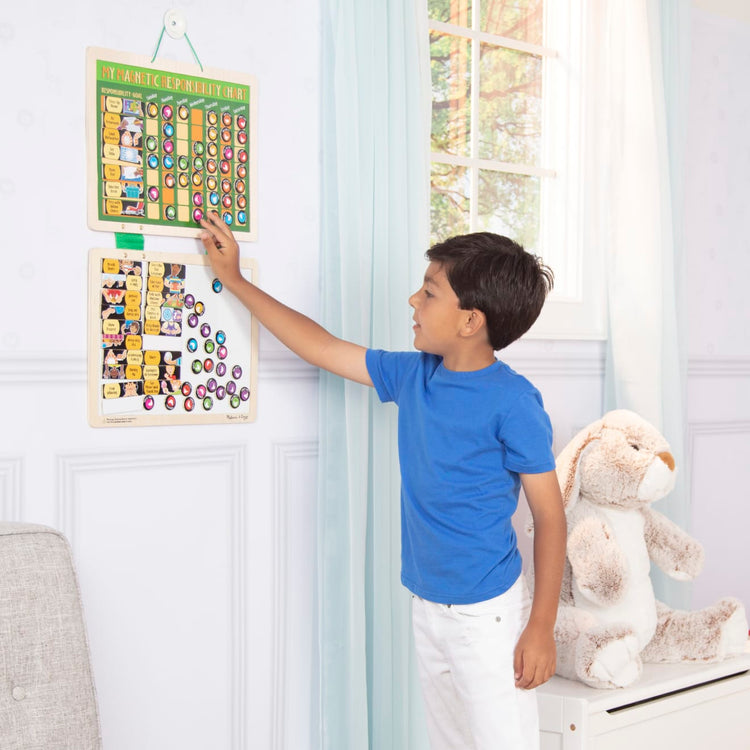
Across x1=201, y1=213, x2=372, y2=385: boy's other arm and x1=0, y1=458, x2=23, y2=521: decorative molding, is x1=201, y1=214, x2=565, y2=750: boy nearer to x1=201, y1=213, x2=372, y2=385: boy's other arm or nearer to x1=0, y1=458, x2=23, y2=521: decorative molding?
x1=201, y1=213, x2=372, y2=385: boy's other arm

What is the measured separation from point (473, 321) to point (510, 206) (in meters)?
0.91

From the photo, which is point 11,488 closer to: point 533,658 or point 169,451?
point 169,451

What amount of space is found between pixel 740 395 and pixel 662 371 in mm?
546

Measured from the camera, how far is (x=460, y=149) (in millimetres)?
2254

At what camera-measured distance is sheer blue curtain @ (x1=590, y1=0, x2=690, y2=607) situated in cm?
222

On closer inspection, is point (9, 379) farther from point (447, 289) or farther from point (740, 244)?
point (740, 244)

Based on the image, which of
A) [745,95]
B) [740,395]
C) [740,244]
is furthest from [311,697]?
[745,95]

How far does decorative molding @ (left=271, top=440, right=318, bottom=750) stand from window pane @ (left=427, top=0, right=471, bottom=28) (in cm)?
116

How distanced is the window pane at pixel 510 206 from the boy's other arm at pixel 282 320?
771 mm

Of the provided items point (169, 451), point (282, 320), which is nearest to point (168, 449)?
point (169, 451)

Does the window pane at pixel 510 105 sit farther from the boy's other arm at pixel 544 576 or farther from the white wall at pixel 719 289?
the boy's other arm at pixel 544 576

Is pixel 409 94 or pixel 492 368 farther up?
pixel 409 94

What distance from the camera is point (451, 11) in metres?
2.20

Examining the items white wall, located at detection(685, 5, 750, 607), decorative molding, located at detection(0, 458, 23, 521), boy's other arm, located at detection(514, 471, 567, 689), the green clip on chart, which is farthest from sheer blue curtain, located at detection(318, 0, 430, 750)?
white wall, located at detection(685, 5, 750, 607)
